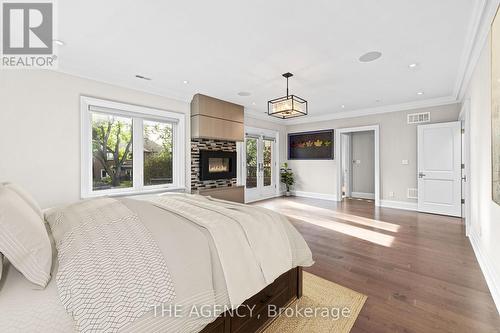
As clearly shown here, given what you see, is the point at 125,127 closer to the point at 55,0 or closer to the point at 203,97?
the point at 203,97

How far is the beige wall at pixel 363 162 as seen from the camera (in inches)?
291

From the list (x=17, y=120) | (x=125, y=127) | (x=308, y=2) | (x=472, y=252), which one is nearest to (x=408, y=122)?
(x=472, y=252)

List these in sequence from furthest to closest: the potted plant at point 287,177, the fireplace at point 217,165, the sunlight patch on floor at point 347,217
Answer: the potted plant at point 287,177 → the fireplace at point 217,165 → the sunlight patch on floor at point 347,217

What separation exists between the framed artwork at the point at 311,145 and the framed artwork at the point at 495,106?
191 inches

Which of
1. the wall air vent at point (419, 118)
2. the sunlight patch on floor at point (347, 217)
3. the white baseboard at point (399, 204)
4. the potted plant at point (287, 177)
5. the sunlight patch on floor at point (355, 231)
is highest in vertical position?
the wall air vent at point (419, 118)

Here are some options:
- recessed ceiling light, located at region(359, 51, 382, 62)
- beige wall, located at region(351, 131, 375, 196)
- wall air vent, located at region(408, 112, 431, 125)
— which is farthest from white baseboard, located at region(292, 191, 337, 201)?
recessed ceiling light, located at region(359, 51, 382, 62)

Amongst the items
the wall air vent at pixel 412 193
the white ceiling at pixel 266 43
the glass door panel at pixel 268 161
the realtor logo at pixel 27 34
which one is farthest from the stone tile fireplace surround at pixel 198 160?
the wall air vent at pixel 412 193

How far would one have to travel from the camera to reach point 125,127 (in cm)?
421

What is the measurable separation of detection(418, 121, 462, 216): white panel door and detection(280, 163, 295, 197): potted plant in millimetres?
3517

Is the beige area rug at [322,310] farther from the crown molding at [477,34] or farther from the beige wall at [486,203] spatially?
the crown molding at [477,34]

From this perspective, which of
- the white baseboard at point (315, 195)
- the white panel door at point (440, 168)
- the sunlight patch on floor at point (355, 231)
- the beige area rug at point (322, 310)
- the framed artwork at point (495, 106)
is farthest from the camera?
the white baseboard at point (315, 195)

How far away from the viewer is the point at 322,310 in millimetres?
1905

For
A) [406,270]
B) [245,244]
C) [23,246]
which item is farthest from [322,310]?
[23,246]

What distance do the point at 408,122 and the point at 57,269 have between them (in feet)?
22.3
